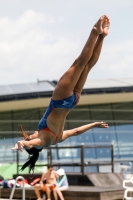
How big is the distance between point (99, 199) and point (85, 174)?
301 centimetres

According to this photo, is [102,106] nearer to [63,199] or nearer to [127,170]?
[127,170]

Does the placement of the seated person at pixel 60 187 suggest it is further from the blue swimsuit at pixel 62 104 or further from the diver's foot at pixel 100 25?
the diver's foot at pixel 100 25

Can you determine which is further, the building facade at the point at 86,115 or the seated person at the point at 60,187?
the building facade at the point at 86,115

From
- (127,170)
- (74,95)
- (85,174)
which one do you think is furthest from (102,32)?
(127,170)

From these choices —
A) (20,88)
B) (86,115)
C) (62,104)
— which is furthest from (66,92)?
(86,115)

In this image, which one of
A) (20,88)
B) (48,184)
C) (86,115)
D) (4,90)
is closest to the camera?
(48,184)

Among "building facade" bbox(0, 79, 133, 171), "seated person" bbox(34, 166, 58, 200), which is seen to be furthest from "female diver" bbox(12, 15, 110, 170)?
"building facade" bbox(0, 79, 133, 171)

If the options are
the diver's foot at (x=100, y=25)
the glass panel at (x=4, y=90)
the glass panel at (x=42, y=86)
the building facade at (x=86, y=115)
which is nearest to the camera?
the diver's foot at (x=100, y=25)

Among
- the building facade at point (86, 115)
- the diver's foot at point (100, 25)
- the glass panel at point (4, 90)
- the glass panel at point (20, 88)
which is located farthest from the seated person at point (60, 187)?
the diver's foot at point (100, 25)

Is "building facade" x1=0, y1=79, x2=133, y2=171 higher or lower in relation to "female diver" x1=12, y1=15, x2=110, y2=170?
higher

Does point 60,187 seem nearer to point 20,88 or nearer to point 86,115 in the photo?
point 20,88

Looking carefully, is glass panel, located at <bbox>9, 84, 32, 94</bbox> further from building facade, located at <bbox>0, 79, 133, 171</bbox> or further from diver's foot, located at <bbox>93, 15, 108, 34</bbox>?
diver's foot, located at <bbox>93, 15, 108, 34</bbox>

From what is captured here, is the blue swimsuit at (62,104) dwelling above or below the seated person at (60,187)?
above

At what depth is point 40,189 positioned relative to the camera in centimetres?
1731
